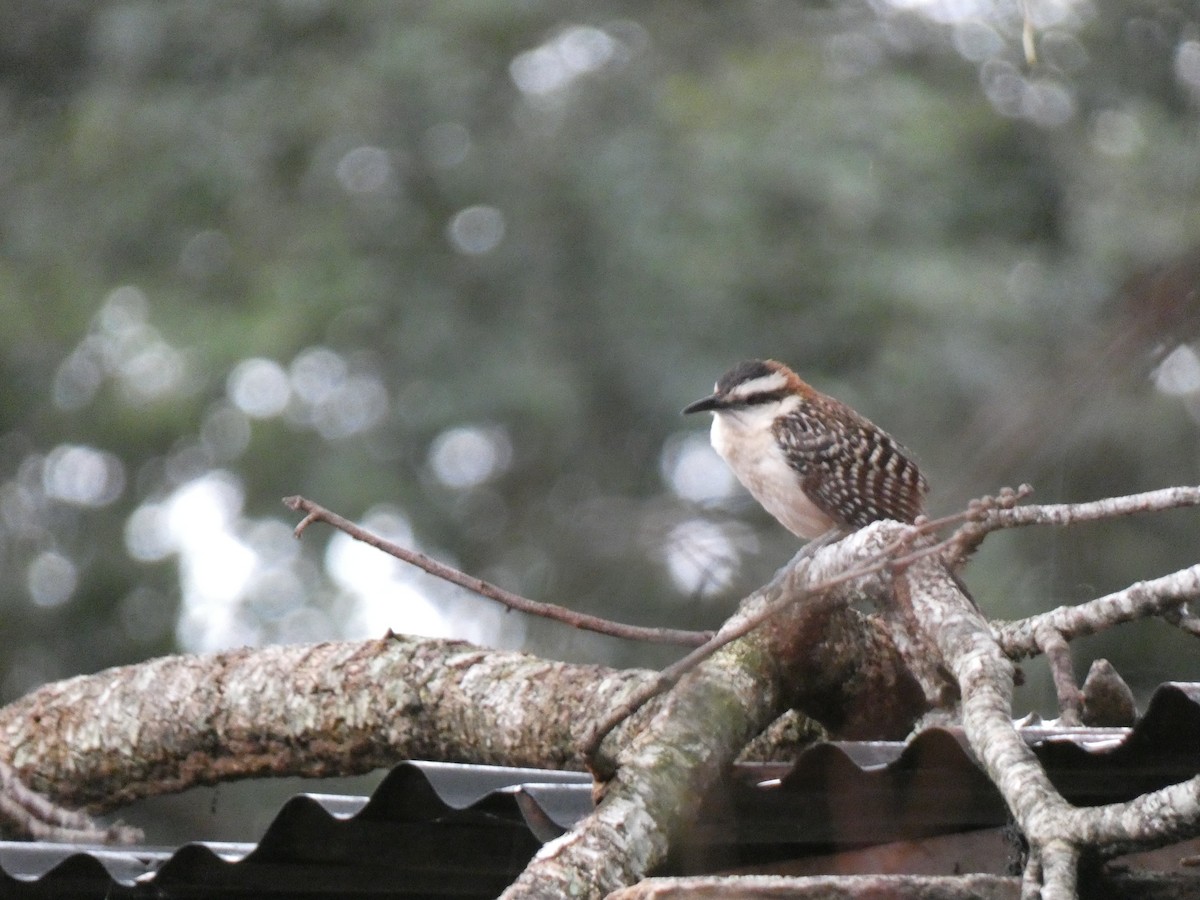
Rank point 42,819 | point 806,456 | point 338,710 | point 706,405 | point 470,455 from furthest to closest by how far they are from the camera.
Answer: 1. point 470,455
2. point 706,405
3. point 806,456
4. point 338,710
5. point 42,819

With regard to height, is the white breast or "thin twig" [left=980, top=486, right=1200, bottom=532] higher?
"thin twig" [left=980, top=486, right=1200, bottom=532]

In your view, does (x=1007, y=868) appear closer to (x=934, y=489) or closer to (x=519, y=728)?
(x=934, y=489)

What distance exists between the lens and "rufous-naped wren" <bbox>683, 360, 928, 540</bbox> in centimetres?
539

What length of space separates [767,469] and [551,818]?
10.1ft

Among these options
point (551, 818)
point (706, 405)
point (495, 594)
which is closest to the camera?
point (551, 818)

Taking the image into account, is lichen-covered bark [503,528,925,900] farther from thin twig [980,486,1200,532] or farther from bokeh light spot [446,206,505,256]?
bokeh light spot [446,206,505,256]

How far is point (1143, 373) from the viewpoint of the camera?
5.40 ft

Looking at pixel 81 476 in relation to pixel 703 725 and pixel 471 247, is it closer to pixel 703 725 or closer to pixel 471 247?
pixel 471 247

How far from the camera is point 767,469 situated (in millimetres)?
5602

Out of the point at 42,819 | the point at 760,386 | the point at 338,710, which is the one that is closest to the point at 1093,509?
the point at 338,710

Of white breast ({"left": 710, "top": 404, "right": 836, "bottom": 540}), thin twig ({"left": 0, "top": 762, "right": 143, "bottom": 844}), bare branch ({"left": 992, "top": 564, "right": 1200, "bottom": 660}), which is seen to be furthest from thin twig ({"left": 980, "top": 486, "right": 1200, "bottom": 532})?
white breast ({"left": 710, "top": 404, "right": 836, "bottom": 540})

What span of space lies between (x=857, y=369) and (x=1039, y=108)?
7.55 feet

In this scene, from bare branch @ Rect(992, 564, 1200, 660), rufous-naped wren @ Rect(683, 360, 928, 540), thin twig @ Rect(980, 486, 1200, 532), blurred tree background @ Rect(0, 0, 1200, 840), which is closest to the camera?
thin twig @ Rect(980, 486, 1200, 532)

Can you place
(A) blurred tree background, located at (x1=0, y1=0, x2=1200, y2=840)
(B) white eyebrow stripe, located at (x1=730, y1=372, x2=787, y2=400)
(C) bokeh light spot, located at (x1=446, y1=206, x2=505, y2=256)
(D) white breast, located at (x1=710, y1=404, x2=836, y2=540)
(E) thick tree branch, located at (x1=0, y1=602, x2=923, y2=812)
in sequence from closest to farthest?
(E) thick tree branch, located at (x1=0, y1=602, x2=923, y2=812), (D) white breast, located at (x1=710, y1=404, x2=836, y2=540), (B) white eyebrow stripe, located at (x1=730, y1=372, x2=787, y2=400), (A) blurred tree background, located at (x1=0, y1=0, x2=1200, y2=840), (C) bokeh light spot, located at (x1=446, y1=206, x2=505, y2=256)
